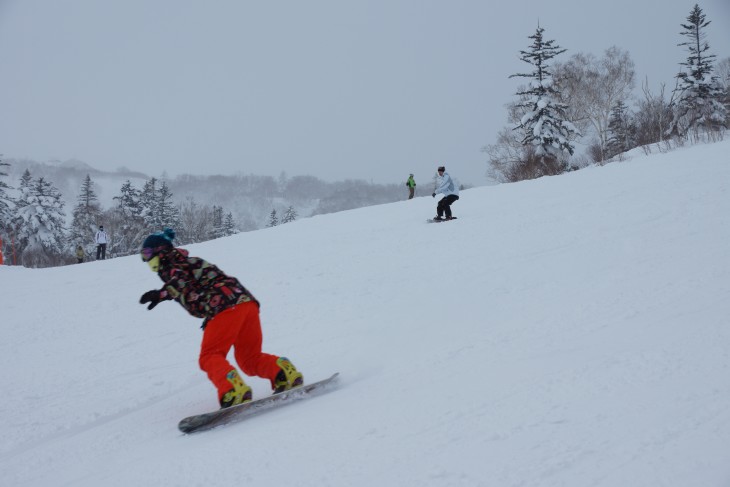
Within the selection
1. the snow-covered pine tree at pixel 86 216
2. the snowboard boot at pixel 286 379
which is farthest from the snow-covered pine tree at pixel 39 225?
the snowboard boot at pixel 286 379

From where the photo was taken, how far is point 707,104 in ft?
113

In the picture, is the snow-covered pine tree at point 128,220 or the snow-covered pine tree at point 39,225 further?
the snow-covered pine tree at point 128,220

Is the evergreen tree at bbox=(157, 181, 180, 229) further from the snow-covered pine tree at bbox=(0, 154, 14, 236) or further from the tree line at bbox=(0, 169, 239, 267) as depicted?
the snow-covered pine tree at bbox=(0, 154, 14, 236)

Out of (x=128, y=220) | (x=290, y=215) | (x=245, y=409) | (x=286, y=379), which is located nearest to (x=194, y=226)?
(x=128, y=220)

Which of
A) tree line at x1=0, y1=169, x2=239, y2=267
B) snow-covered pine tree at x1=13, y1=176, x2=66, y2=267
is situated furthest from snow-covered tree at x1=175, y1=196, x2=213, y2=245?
snow-covered pine tree at x1=13, y1=176, x2=66, y2=267

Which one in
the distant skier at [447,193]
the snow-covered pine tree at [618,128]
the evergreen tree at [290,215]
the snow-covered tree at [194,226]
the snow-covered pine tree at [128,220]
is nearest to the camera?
the distant skier at [447,193]

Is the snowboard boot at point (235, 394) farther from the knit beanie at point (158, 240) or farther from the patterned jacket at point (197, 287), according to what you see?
the knit beanie at point (158, 240)

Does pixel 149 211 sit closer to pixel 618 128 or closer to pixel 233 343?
pixel 618 128

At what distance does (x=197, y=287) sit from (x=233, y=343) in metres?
0.55

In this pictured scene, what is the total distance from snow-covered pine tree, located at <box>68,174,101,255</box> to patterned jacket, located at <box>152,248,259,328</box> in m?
58.4

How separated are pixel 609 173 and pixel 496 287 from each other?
1072 centimetres

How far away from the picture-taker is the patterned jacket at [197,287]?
4.13m

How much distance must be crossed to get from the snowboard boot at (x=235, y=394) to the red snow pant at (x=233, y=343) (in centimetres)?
3

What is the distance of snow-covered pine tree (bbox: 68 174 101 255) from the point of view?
56062 mm
